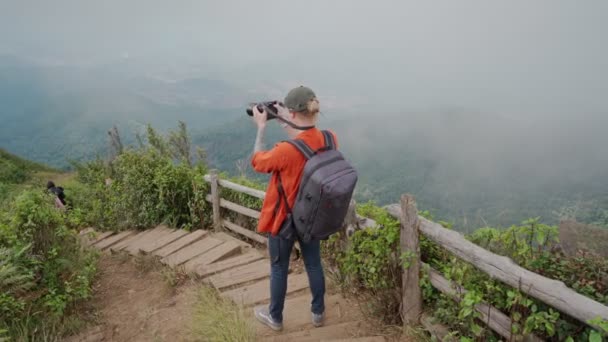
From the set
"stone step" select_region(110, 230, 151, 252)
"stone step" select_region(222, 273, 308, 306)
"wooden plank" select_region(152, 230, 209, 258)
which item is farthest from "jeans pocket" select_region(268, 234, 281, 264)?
"stone step" select_region(110, 230, 151, 252)

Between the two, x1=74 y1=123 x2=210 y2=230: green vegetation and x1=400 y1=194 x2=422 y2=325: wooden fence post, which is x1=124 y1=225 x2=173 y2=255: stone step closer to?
x1=74 y1=123 x2=210 y2=230: green vegetation

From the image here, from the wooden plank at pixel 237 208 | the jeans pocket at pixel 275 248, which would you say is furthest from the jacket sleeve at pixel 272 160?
the wooden plank at pixel 237 208

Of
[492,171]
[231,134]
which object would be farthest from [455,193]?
[231,134]

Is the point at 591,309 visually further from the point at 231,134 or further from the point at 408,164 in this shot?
the point at 231,134

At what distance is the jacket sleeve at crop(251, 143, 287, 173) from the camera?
8.96 feet

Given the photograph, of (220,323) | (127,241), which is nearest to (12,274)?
(220,323)

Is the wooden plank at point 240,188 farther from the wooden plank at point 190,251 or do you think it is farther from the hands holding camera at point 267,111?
the hands holding camera at point 267,111

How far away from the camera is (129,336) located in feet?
12.7

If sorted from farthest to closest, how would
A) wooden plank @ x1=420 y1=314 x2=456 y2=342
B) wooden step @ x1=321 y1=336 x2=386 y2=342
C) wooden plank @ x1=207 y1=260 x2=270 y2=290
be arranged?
wooden plank @ x1=207 y1=260 x2=270 y2=290 → wooden step @ x1=321 y1=336 x2=386 y2=342 → wooden plank @ x1=420 y1=314 x2=456 y2=342

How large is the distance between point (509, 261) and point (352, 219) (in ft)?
5.82

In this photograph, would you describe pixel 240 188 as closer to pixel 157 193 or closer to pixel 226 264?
pixel 226 264

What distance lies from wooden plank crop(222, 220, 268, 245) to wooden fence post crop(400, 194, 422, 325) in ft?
9.92

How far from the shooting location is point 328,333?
3.40 m

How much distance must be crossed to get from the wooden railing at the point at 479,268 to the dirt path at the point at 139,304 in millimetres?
1895
